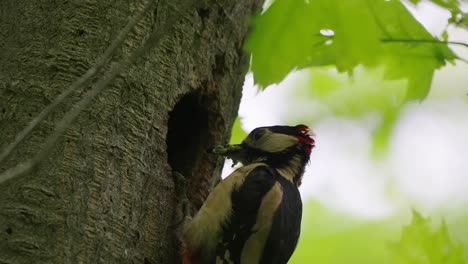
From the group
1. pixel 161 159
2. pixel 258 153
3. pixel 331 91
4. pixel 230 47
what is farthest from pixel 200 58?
pixel 331 91

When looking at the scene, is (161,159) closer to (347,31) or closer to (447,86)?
(347,31)

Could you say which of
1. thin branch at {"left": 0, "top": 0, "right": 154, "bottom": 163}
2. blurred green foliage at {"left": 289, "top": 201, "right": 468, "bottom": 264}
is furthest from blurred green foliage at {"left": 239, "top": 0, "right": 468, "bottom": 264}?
blurred green foliage at {"left": 289, "top": 201, "right": 468, "bottom": 264}

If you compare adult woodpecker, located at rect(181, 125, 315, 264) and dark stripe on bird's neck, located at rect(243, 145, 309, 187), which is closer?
adult woodpecker, located at rect(181, 125, 315, 264)

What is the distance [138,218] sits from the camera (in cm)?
325

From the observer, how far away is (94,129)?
10.3 ft

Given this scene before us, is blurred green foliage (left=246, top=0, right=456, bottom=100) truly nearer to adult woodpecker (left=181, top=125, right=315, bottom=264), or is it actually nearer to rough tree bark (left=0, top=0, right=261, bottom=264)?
rough tree bark (left=0, top=0, right=261, bottom=264)

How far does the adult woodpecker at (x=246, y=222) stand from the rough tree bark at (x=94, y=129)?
0.63 feet

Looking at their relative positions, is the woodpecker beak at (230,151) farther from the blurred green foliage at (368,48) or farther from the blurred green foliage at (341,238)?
the blurred green foliage at (341,238)

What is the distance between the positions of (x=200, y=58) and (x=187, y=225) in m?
0.86

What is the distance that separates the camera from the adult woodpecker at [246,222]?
3.70 metres

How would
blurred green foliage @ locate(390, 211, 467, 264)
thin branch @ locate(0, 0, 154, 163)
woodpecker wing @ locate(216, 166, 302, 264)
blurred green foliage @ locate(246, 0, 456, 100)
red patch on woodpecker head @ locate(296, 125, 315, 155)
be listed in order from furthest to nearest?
red patch on woodpecker head @ locate(296, 125, 315, 155) → woodpecker wing @ locate(216, 166, 302, 264) → blurred green foliage @ locate(246, 0, 456, 100) → blurred green foliage @ locate(390, 211, 467, 264) → thin branch @ locate(0, 0, 154, 163)

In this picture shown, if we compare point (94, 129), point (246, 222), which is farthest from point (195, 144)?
point (94, 129)

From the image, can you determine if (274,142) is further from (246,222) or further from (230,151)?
(246,222)

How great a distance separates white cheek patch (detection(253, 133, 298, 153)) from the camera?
464 centimetres
